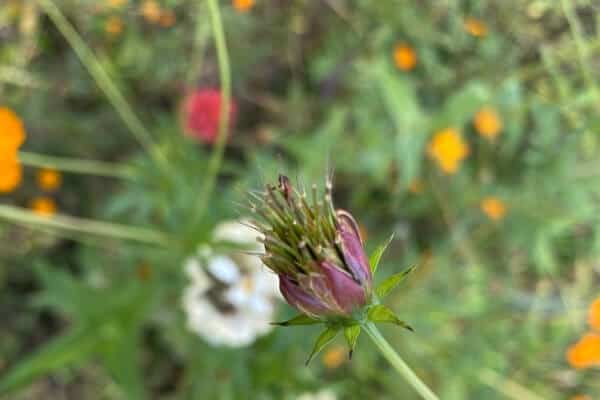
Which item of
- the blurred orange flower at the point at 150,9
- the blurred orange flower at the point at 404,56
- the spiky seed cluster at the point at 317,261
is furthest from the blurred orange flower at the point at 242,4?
the spiky seed cluster at the point at 317,261

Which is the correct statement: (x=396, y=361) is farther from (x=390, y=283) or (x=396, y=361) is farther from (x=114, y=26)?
(x=114, y=26)

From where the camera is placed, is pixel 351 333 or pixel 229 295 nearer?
pixel 351 333

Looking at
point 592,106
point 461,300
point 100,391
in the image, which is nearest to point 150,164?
point 100,391

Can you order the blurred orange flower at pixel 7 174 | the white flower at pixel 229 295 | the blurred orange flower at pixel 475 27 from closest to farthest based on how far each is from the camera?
the white flower at pixel 229 295
the blurred orange flower at pixel 7 174
the blurred orange flower at pixel 475 27

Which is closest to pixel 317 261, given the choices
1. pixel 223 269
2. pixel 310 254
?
pixel 310 254

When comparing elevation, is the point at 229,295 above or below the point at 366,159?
below

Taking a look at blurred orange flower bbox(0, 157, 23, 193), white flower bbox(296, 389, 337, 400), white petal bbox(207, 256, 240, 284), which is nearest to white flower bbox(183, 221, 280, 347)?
white petal bbox(207, 256, 240, 284)

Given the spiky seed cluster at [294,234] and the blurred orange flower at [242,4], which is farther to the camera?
the blurred orange flower at [242,4]

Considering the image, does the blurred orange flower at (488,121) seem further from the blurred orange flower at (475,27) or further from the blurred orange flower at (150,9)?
the blurred orange flower at (150,9)
